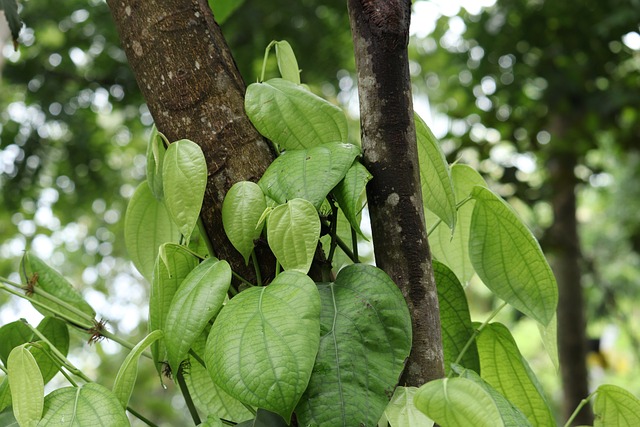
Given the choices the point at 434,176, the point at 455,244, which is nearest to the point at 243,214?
the point at 434,176

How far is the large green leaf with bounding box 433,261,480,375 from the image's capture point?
1.98ft

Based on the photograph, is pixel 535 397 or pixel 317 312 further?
pixel 535 397

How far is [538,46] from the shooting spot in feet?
6.09

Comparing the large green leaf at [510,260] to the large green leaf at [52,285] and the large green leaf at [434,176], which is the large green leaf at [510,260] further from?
the large green leaf at [52,285]

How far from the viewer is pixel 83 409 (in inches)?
19.6

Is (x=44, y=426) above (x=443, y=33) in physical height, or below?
below

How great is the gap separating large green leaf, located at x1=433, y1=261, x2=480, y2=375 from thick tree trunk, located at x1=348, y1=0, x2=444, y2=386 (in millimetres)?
87

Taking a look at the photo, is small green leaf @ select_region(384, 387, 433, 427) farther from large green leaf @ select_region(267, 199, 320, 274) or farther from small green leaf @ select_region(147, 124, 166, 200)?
small green leaf @ select_region(147, 124, 166, 200)

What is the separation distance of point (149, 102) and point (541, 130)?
1508mm

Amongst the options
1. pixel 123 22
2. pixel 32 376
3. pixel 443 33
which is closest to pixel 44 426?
pixel 32 376

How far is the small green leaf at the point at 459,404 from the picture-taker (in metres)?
0.43

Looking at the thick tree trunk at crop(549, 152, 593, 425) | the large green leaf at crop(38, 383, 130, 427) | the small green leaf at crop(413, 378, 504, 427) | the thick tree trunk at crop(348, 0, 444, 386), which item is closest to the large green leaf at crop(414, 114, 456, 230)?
the thick tree trunk at crop(348, 0, 444, 386)

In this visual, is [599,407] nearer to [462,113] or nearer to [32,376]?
[32,376]

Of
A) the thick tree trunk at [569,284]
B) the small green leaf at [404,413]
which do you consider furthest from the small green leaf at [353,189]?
the thick tree trunk at [569,284]
